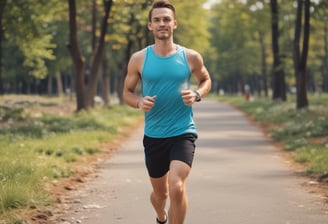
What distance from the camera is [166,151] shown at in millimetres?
4996

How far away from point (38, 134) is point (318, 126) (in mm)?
7510

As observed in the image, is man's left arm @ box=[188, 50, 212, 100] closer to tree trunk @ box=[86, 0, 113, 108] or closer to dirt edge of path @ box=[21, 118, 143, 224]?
dirt edge of path @ box=[21, 118, 143, 224]

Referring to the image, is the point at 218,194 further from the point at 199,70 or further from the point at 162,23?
the point at 162,23

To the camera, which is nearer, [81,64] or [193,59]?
[193,59]

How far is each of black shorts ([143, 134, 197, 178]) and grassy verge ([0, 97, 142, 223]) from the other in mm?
1818

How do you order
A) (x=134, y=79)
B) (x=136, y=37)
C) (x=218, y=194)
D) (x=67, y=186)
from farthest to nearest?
(x=136, y=37)
(x=67, y=186)
(x=218, y=194)
(x=134, y=79)

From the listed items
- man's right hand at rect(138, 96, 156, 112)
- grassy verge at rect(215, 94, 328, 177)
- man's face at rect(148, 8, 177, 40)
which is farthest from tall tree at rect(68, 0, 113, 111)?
man's right hand at rect(138, 96, 156, 112)

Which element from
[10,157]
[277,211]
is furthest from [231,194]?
[10,157]

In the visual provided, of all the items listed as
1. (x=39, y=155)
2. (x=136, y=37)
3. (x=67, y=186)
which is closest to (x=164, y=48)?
(x=67, y=186)

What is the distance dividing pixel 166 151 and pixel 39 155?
630cm

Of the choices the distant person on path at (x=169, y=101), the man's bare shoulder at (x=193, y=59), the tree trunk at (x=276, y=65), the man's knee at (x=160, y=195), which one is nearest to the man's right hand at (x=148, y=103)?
the distant person on path at (x=169, y=101)

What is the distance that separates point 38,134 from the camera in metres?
14.3

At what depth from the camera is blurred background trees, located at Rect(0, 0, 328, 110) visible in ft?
81.0

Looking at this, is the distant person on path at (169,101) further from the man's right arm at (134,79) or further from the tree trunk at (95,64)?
the tree trunk at (95,64)
